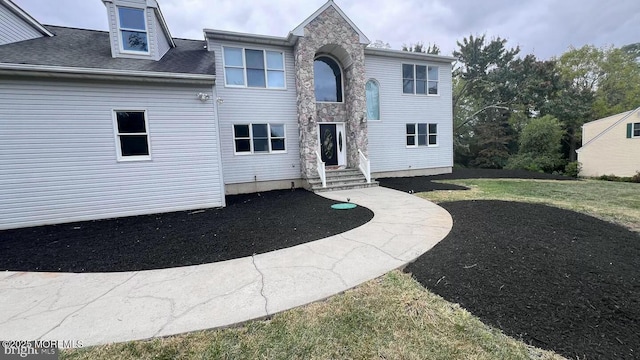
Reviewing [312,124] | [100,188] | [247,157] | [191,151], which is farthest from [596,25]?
[100,188]

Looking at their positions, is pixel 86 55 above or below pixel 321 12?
below

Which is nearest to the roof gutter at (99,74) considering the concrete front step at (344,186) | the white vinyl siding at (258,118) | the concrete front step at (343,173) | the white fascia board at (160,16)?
the white vinyl siding at (258,118)

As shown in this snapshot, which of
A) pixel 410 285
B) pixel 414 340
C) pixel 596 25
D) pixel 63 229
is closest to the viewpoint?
pixel 414 340

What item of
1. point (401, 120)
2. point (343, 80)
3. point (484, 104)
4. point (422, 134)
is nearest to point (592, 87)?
point (484, 104)

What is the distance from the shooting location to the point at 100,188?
21.8 ft

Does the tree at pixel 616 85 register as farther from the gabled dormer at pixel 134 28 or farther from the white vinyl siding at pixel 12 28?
the white vinyl siding at pixel 12 28

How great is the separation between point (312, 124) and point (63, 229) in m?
8.03

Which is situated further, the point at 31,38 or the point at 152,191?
the point at 31,38

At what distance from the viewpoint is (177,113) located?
718 cm

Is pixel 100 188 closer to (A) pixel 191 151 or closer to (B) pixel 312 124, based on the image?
(A) pixel 191 151

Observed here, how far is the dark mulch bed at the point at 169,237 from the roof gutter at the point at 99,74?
3689mm

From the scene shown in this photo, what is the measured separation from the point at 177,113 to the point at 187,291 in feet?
19.7

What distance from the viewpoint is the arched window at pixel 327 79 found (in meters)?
11.5

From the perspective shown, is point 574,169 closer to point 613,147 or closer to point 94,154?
point 613,147
